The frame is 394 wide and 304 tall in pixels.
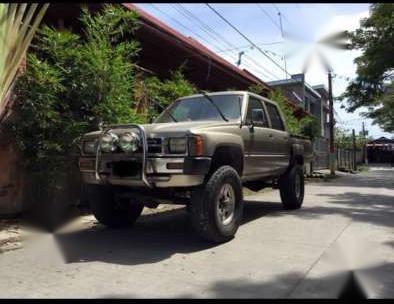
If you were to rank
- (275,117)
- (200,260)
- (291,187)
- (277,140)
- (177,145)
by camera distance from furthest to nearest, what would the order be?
(291,187) < (275,117) < (277,140) < (177,145) < (200,260)

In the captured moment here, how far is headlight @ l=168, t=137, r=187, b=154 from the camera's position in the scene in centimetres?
638

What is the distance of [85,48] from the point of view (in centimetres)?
823

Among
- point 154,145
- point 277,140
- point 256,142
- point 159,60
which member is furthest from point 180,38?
point 154,145

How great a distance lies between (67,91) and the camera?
8.27 meters

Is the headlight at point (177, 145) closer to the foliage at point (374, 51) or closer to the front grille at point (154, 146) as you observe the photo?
the front grille at point (154, 146)

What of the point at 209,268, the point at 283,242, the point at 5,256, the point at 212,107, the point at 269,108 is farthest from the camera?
the point at 269,108

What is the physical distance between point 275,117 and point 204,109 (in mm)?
2018

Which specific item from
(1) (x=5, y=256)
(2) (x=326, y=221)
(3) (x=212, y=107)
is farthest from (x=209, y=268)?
(2) (x=326, y=221)

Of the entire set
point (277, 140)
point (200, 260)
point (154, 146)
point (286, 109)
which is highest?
point (286, 109)

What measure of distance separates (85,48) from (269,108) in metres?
3.42

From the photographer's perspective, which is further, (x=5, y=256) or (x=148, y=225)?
(x=148, y=225)

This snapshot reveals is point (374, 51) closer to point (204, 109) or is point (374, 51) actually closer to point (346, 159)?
point (204, 109)

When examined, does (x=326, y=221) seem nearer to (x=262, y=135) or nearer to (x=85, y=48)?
(x=262, y=135)
